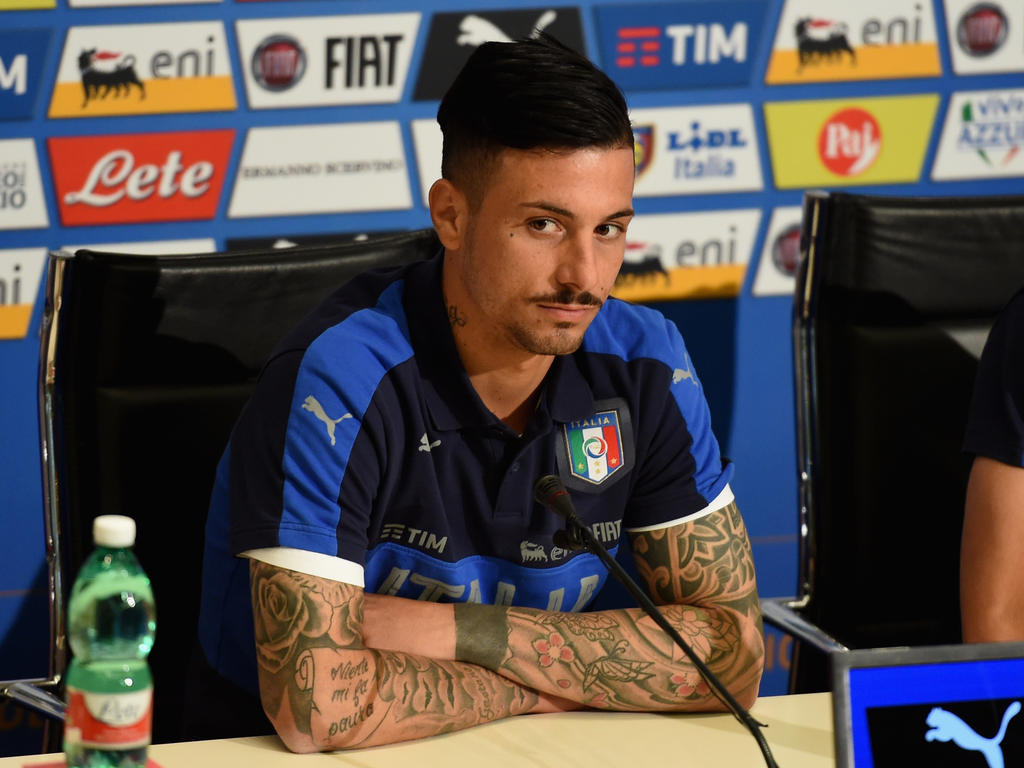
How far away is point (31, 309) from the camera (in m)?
2.20

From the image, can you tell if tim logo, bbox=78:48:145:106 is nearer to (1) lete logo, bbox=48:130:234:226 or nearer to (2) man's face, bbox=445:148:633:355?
(1) lete logo, bbox=48:130:234:226

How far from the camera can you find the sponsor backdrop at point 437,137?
7.06ft

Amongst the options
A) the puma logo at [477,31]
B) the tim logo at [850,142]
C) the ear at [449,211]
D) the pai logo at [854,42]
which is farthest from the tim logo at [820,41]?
the ear at [449,211]

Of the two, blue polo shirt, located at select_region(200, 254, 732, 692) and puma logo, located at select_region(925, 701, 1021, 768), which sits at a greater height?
blue polo shirt, located at select_region(200, 254, 732, 692)

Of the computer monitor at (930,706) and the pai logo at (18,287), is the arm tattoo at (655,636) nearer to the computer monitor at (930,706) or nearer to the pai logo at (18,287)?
the computer monitor at (930,706)

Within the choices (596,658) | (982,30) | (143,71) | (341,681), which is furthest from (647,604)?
(982,30)

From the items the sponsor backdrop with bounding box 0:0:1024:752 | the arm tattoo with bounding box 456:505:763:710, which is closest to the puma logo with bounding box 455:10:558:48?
the sponsor backdrop with bounding box 0:0:1024:752

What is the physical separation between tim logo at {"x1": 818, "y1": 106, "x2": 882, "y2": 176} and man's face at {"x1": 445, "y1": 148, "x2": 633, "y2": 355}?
3.74 ft

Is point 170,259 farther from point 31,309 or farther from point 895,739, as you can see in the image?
point 895,739

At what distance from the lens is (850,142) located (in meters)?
2.42

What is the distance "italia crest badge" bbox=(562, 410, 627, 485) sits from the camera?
1.45 metres

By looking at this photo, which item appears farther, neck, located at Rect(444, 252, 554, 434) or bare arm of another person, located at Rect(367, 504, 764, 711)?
neck, located at Rect(444, 252, 554, 434)

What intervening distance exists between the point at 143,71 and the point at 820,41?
1230 millimetres

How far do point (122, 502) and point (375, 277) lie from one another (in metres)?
0.41
